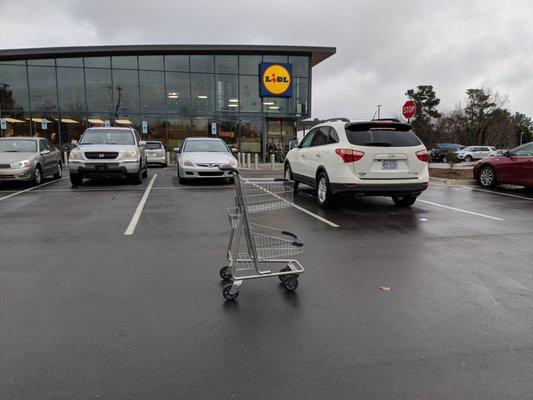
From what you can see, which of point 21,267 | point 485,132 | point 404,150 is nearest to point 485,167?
point 404,150

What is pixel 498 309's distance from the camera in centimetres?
406

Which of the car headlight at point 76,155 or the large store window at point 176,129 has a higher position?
the large store window at point 176,129

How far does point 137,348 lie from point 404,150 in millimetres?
6827

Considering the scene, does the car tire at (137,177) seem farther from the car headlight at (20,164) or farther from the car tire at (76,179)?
the car headlight at (20,164)

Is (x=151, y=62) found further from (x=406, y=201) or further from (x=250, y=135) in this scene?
(x=406, y=201)

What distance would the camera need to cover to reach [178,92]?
107 ft

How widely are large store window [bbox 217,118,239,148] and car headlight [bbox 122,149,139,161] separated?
768 inches

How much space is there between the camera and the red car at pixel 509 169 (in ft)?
39.4

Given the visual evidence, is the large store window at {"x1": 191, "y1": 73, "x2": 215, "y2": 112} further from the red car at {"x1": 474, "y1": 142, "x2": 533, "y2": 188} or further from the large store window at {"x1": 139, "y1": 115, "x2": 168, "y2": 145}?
the red car at {"x1": 474, "y1": 142, "x2": 533, "y2": 188}

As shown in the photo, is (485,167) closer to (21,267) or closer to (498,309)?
(498,309)

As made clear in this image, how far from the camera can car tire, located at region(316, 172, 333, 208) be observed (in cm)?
920

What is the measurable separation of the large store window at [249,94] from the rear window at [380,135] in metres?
25.3

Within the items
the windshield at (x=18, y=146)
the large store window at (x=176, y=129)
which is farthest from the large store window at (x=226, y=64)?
the windshield at (x=18, y=146)

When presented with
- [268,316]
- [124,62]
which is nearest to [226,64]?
[124,62]
